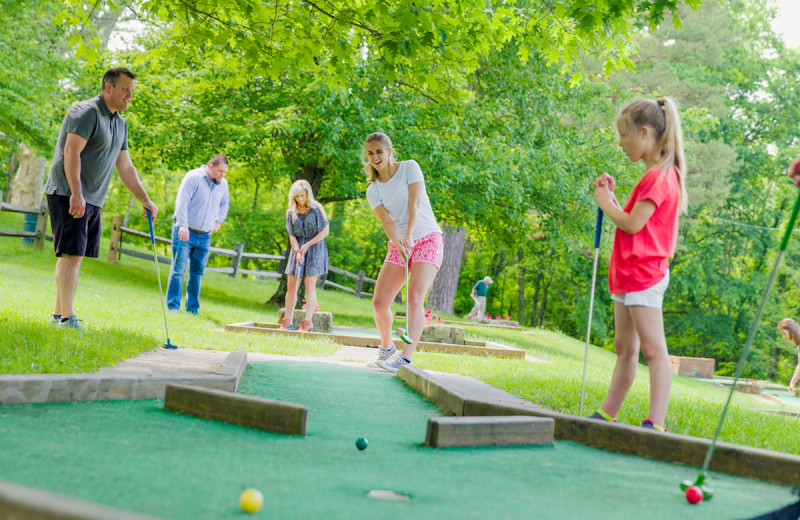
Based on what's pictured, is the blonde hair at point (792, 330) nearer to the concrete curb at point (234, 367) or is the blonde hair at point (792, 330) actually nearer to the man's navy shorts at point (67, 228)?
the concrete curb at point (234, 367)

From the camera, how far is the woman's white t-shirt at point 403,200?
18.6 feet

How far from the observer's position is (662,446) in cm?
303

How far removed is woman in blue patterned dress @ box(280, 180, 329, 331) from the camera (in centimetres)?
877

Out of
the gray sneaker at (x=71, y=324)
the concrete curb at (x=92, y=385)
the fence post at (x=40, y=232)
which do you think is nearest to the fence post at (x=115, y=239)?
the fence post at (x=40, y=232)

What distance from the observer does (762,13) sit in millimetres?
31344

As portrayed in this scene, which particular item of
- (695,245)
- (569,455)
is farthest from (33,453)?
(695,245)

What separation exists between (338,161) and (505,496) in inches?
468

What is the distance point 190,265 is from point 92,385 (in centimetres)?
669

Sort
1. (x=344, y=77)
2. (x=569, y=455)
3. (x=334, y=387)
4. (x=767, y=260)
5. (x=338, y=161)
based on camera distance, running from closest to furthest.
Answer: (x=569, y=455)
(x=334, y=387)
(x=344, y=77)
(x=338, y=161)
(x=767, y=260)

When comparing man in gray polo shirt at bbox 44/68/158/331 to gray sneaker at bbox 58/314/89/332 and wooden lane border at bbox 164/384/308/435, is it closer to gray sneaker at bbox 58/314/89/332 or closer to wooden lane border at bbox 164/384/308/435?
gray sneaker at bbox 58/314/89/332

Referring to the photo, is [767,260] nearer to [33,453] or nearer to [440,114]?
[440,114]

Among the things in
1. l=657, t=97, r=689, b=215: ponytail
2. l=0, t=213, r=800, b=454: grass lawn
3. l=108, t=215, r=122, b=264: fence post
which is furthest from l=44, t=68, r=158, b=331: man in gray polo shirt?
l=108, t=215, r=122, b=264: fence post

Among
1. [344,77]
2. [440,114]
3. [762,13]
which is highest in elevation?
[762,13]

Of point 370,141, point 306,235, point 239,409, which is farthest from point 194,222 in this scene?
point 239,409
